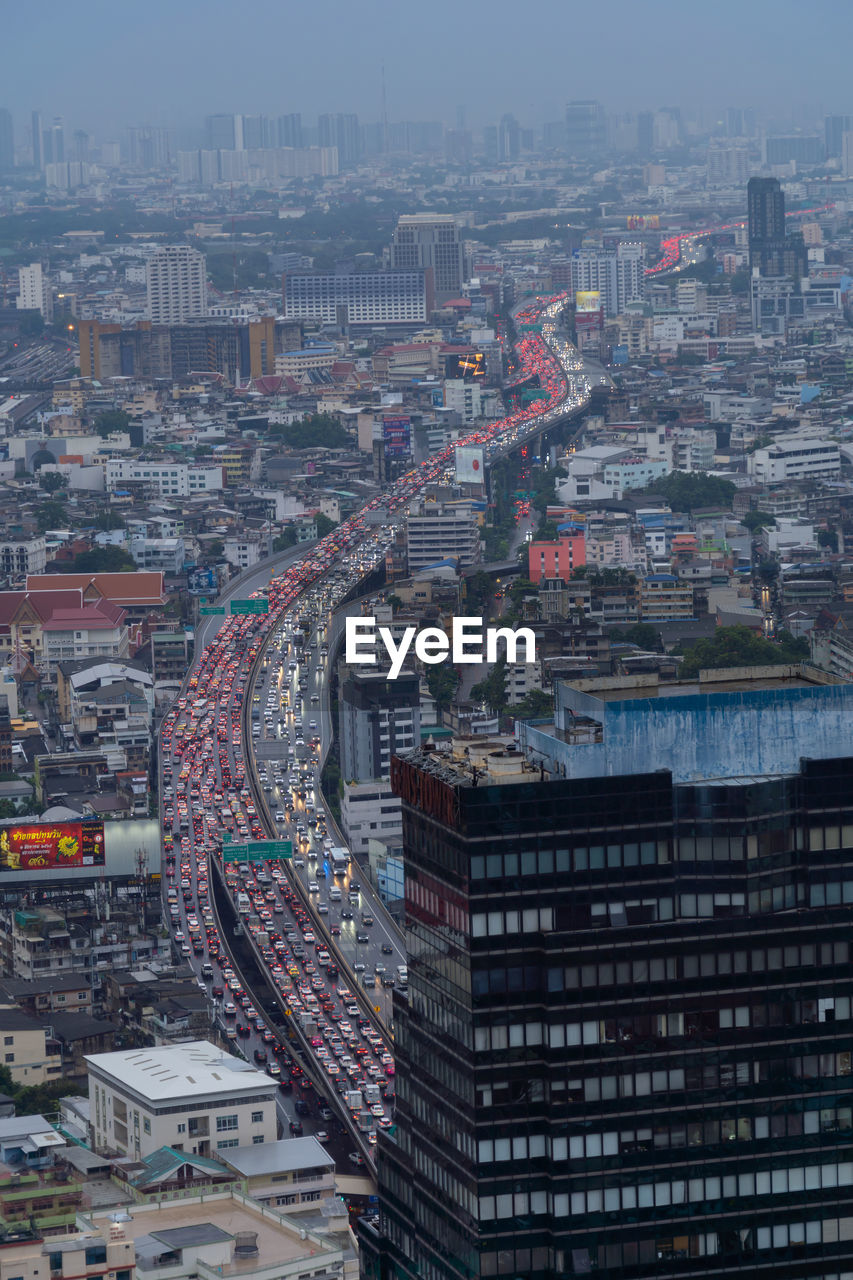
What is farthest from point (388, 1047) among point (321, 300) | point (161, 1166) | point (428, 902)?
point (321, 300)

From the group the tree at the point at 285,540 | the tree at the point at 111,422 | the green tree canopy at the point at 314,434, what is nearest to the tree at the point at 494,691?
the tree at the point at 285,540

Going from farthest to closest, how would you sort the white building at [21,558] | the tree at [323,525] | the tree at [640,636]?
the tree at [323,525] < the white building at [21,558] < the tree at [640,636]

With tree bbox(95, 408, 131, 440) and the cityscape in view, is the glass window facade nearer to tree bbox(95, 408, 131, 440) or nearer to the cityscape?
the cityscape

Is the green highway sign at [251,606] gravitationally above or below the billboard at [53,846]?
below

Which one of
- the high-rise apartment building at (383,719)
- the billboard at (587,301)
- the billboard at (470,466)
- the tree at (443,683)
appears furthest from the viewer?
the billboard at (587,301)

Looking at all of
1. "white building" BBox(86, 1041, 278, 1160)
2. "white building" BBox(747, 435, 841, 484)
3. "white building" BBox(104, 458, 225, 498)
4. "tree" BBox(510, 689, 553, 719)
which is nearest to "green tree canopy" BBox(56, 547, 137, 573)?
"white building" BBox(104, 458, 225, 498)

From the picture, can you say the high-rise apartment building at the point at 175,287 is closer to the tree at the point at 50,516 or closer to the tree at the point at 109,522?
the tree at the point at 50,516

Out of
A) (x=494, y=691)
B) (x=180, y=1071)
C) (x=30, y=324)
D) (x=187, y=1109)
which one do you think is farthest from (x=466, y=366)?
(x=187, y=1109)

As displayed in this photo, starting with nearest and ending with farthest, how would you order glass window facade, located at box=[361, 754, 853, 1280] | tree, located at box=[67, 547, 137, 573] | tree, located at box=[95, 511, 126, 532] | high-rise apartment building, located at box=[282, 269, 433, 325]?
glass window facade, located at box=[361, 754, 853, 1280]
tree, located at box=[67, 547, 137, 573]
tree, located at box=[95, 511, 126, 532]
high-rise apartment building, located at box=[282, 269, 433, 325]
